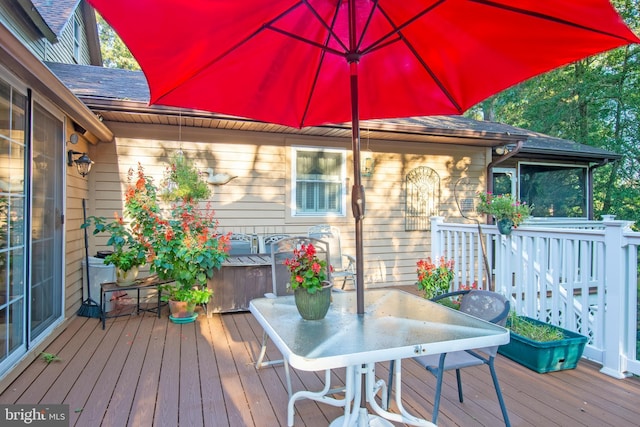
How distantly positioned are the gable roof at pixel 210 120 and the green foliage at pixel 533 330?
116 inches

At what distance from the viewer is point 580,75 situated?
37.7ft

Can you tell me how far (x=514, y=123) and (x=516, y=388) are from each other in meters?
14.1

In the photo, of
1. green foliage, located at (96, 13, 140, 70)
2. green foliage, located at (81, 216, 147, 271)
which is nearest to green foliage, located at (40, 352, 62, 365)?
green foliage, located at (81, 216, 147, 271)

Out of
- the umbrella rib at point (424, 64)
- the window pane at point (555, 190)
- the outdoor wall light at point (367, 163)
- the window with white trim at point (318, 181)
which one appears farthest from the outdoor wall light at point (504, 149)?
the umbrella rib at point (424, 64)

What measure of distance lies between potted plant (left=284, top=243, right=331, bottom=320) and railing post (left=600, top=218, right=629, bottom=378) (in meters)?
2.27

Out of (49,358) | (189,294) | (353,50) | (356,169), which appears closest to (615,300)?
(356,169)

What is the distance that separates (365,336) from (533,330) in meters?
2.17

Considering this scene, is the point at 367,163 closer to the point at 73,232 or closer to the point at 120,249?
the point at 120,249

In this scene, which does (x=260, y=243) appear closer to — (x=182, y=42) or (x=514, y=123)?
(x=182, y=42)

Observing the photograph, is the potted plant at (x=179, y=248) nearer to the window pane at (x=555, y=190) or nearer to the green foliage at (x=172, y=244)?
the green foliage at (x=172, y=244)

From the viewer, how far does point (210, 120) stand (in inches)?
185

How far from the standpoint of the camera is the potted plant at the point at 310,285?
1.79 meters

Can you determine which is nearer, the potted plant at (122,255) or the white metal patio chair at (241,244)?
the potted plant at (122,255)

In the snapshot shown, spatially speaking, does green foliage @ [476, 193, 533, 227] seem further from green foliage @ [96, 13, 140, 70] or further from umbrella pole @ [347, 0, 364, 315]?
green foliage @ [96, 13, 140, 70]
